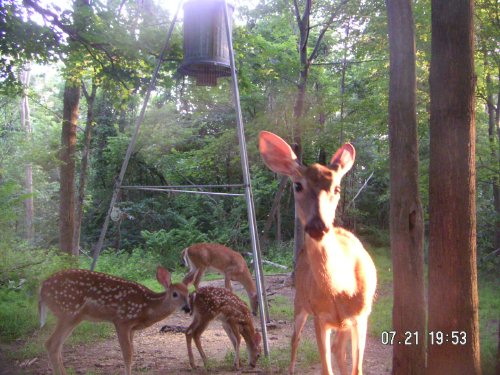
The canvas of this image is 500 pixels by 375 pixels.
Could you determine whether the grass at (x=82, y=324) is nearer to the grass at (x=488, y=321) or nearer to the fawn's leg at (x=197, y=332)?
the grass at (x=488, y=321)

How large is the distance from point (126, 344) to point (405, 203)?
3.12 meters

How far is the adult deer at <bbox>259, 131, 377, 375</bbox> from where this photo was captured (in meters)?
2.97

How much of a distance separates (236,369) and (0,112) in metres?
25.6

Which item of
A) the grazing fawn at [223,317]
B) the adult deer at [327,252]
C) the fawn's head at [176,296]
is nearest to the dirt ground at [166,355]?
the grazing fawn at [223,317]

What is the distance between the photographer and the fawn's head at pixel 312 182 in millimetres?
2850

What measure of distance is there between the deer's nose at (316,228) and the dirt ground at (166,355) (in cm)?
329

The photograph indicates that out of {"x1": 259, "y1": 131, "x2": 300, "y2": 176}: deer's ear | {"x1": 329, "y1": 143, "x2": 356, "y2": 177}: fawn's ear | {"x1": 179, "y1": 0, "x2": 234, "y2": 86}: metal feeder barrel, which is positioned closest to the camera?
{"x1": 259, "y1": 131, "x2": 300, "y2": 176}: deer's ear

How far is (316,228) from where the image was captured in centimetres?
279

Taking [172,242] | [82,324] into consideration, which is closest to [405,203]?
[82,324]

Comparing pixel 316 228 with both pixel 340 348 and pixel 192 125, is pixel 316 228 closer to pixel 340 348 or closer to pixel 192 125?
pixel 340 348

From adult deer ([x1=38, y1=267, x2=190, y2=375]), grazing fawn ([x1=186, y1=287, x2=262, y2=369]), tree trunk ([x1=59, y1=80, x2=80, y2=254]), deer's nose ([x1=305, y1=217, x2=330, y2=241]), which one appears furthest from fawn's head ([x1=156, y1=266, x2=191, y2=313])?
tree trunk ([x1=59, y1=80, x2=80, y2=254])

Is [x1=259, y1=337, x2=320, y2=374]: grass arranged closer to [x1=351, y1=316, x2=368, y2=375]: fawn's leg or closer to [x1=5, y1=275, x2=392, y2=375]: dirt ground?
[x1=5, y1=275, x2=392, y2=375]: dirt ground

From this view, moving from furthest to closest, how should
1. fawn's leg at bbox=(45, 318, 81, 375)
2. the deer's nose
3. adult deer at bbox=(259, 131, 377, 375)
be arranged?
fawn's leg at bbox=(45, 318, 81, 375) → adult deer at bbox=(259, 131, 377, 375) → the deer's nose

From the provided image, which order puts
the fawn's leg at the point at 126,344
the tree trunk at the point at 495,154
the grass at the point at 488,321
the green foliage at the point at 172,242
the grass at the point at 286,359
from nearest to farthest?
the fawn's leg at the point at 126,344
the grass at the point at 488,321
the grass at the point at 286,359
the tree trunk at the point at 495,154
the green foliage at the point at 172,242
